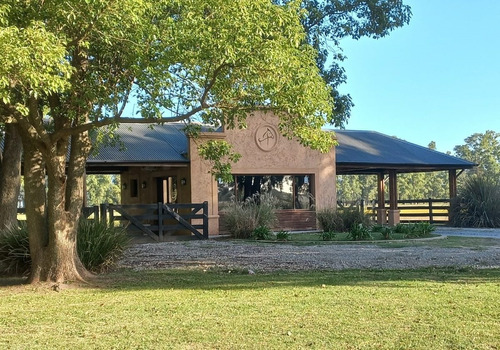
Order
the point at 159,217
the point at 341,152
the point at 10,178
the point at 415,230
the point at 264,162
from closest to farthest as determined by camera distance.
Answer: the point at 10,178 → the point at 159,217 → the point at 415,230 → the point at 264,162 → the point at 341,152

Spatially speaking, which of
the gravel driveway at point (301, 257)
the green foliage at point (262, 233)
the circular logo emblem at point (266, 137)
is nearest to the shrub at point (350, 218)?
the green foliage at point (262, 233)

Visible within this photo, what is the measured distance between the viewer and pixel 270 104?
371 inches

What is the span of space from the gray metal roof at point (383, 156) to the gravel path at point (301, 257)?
8475 millimetres

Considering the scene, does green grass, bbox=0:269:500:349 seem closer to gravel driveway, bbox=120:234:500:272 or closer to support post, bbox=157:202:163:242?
gravel driveway, bbox=120:234:500:272

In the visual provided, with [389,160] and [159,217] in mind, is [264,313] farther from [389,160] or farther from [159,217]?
[389,160]

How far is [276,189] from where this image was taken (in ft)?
72.5

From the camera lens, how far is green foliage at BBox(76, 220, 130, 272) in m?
10.9

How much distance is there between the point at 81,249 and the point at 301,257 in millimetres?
4693

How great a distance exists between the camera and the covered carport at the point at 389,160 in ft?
77.6

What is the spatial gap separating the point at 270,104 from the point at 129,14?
9.09 feet

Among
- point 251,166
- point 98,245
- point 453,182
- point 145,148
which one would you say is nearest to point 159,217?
point 145,148

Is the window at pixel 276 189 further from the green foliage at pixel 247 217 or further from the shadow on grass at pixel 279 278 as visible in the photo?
the shadow on grass at pixel 279 278

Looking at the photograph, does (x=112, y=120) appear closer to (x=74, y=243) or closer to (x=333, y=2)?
(x=74, y=243)

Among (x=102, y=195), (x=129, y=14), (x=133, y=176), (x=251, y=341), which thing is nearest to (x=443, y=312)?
(x=251, y=341)
